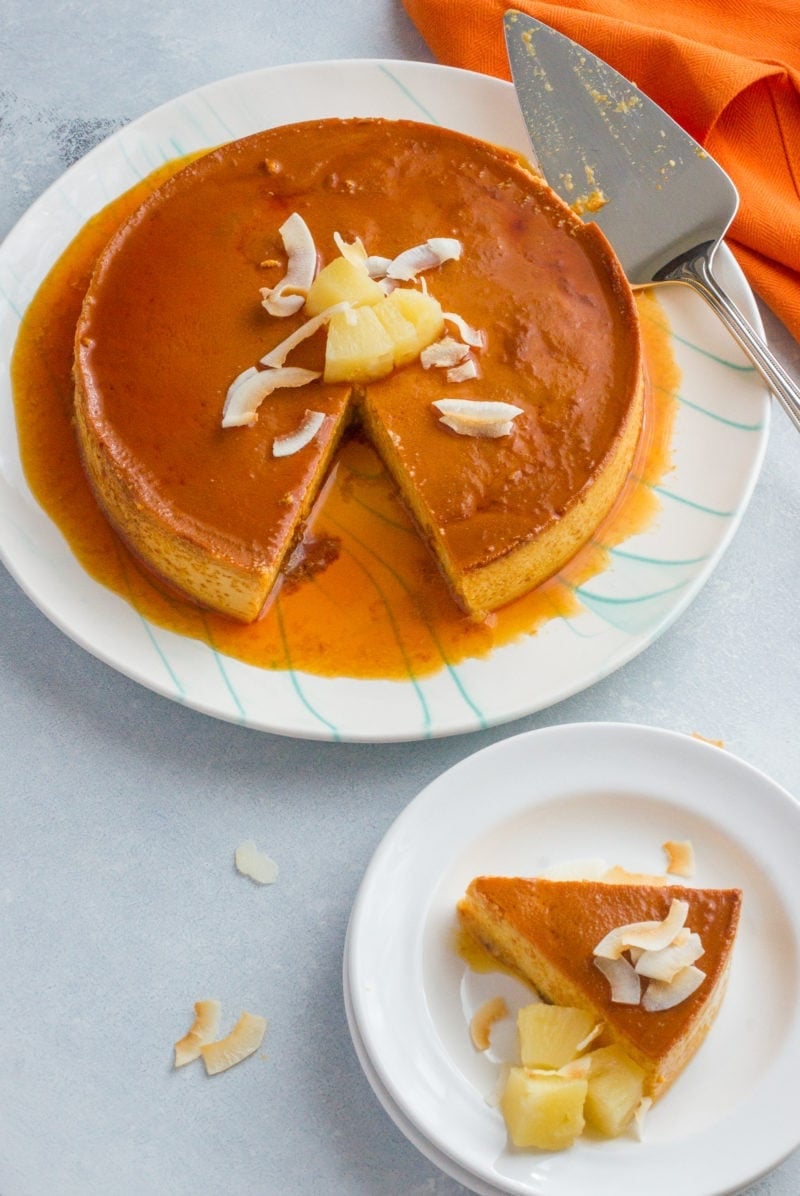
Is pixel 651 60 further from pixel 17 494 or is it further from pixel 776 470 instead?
pixel 17 494

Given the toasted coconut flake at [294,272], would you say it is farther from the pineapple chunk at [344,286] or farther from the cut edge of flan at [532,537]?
the cut edge of flan at [532,537]

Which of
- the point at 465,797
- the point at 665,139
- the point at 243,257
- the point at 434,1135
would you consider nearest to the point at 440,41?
the point at 665,139

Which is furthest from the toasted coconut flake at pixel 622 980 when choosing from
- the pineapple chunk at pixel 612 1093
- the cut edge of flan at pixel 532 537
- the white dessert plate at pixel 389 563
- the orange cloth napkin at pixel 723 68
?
the orange cloth napkin at pixel 723 68

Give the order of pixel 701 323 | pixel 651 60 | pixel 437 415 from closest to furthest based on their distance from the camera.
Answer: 1. pixel 437 415
2. pixel 701 323
3. pixel 651 60

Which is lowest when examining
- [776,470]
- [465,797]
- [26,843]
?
[776,470]

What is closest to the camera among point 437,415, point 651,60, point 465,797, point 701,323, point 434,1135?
point 434,1135

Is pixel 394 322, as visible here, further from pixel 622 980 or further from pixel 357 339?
pixel 622 980
